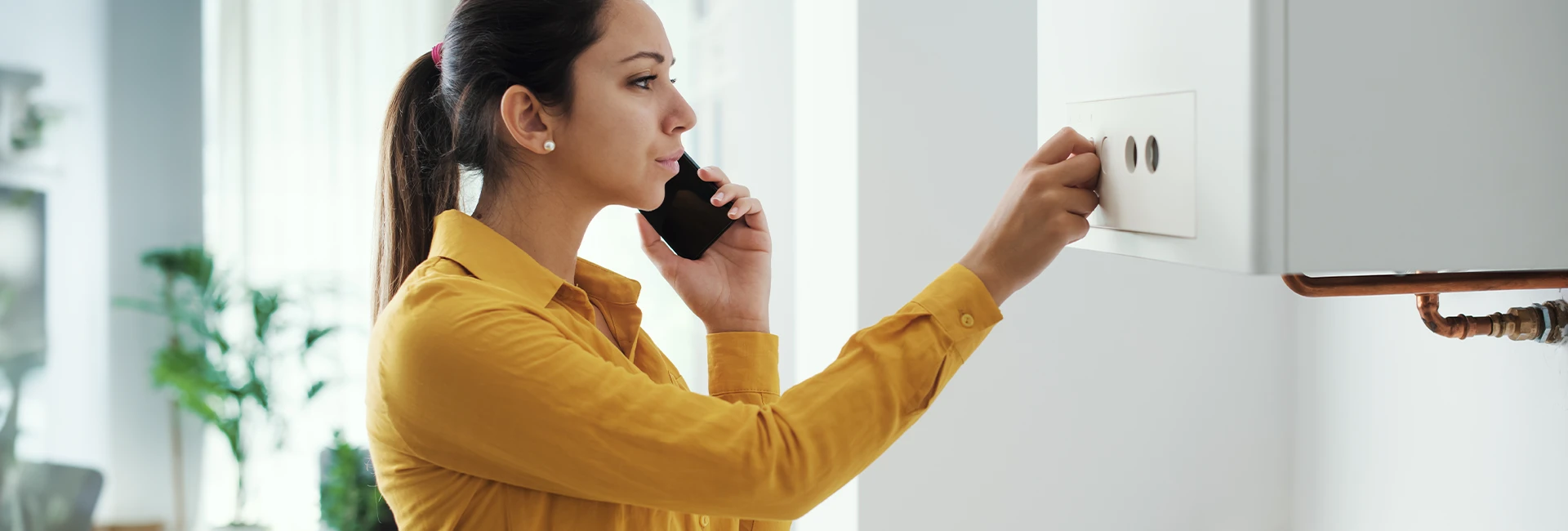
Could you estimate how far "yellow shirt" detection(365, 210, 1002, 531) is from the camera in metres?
0.63

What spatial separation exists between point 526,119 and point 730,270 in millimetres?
308

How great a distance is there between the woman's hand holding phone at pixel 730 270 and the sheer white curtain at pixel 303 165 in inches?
67.4


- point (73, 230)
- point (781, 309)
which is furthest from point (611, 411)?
point (73, 230)

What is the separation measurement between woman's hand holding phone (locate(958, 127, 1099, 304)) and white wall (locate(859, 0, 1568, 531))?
0.71 meters

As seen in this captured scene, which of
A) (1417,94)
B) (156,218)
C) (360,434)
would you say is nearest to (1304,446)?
(1417,94)

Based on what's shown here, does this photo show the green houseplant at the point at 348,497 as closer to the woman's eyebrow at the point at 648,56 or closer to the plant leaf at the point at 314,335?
the plant leaf at the point at 314,335

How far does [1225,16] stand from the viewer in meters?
0.55

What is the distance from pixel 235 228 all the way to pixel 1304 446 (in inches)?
→ 92.7

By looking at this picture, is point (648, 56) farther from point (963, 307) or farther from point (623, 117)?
point (963, 307)

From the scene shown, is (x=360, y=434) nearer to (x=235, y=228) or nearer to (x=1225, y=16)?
(x=235, y=228)

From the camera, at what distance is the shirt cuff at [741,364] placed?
0.98 metres

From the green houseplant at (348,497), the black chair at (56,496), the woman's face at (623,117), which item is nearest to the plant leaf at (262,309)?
the green houseplant at (348,497)

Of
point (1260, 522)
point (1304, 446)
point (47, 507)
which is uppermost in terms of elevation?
point (1304, 446)

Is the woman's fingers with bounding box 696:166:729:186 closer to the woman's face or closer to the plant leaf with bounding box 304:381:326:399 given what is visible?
the woman's face
